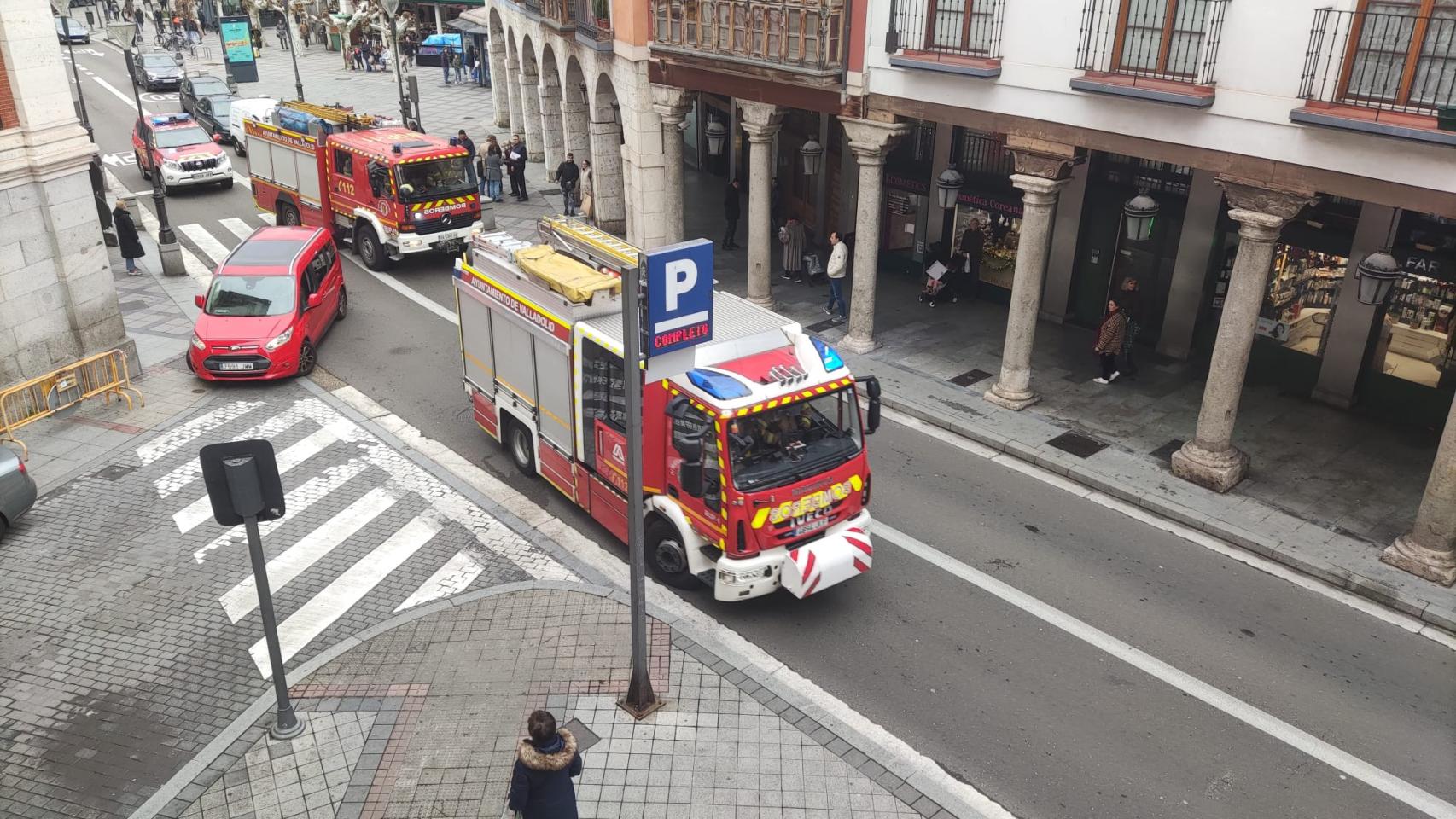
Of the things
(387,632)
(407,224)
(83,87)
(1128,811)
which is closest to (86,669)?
(387,632)

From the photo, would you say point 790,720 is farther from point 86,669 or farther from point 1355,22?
point 1355,22

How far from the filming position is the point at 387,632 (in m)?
11.1

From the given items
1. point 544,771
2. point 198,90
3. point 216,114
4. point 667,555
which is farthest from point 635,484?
point 198,90

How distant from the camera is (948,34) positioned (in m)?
16.0

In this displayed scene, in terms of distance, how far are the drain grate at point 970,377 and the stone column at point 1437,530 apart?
6.84 metres

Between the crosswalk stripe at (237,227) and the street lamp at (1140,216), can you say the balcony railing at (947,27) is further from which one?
the crosswalk stripe at (237,227)

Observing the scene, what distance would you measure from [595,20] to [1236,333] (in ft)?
52.4

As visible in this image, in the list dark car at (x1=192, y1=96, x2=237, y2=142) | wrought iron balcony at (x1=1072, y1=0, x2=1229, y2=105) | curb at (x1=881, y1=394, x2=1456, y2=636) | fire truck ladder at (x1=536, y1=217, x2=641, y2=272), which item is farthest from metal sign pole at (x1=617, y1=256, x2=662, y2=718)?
dark car at (x1=192, y1=96, x2=237, y2=142)

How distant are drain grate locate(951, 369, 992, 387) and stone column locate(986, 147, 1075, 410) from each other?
1.55 feet

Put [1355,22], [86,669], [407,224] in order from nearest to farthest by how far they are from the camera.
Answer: [86,669], [1355,22], [407,224]

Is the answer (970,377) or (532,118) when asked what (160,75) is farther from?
(970,377)

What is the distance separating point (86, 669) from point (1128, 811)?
10.0 metres

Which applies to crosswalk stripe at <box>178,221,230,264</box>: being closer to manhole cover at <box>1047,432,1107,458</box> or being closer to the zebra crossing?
the zebra crossing

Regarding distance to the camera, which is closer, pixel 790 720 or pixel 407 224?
pixel 790 720
